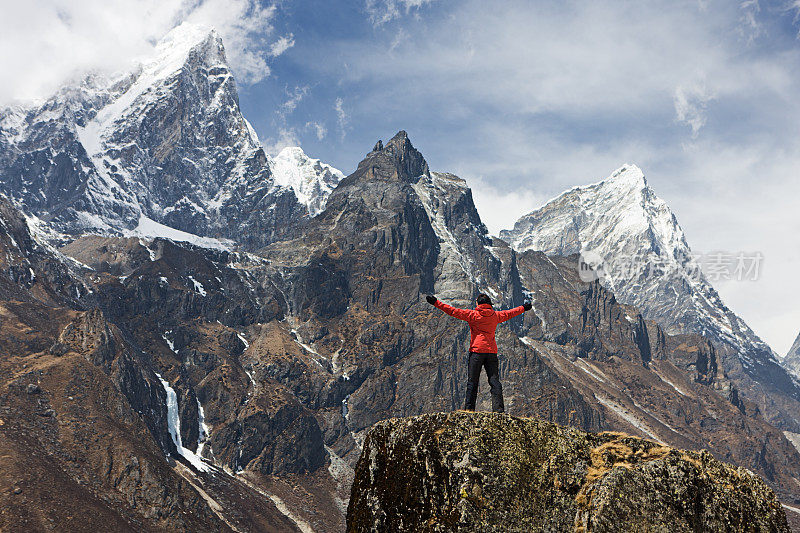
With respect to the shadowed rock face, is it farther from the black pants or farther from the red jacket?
the red jacket

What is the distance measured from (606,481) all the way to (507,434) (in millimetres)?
2202

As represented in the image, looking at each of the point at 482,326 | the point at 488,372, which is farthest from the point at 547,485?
the point at 482,326

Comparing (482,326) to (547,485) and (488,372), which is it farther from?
(547,485)

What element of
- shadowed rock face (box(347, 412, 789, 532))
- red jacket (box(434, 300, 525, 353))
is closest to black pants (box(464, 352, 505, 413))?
red jacket (box(434, 300, 525, 353))

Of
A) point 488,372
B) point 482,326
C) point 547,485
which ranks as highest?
point 482,326

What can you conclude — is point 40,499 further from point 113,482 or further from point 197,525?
point 197,525

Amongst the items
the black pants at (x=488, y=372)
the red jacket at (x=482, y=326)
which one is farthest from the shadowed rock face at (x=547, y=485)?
the red jacket at (x=482, y=326)

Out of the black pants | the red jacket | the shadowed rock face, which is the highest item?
the red jacket

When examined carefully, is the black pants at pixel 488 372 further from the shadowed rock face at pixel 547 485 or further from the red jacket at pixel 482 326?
the shadowed rock face at pixel 547 485

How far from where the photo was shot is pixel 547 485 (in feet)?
42.7

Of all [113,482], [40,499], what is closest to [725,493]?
[40,499]

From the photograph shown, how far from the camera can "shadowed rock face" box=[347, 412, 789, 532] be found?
40.1 ft

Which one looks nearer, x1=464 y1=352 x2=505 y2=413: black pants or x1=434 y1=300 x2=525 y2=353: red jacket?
x1=464 y1=352 x2=505 y2=413: black pants

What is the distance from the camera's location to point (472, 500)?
507 inches
